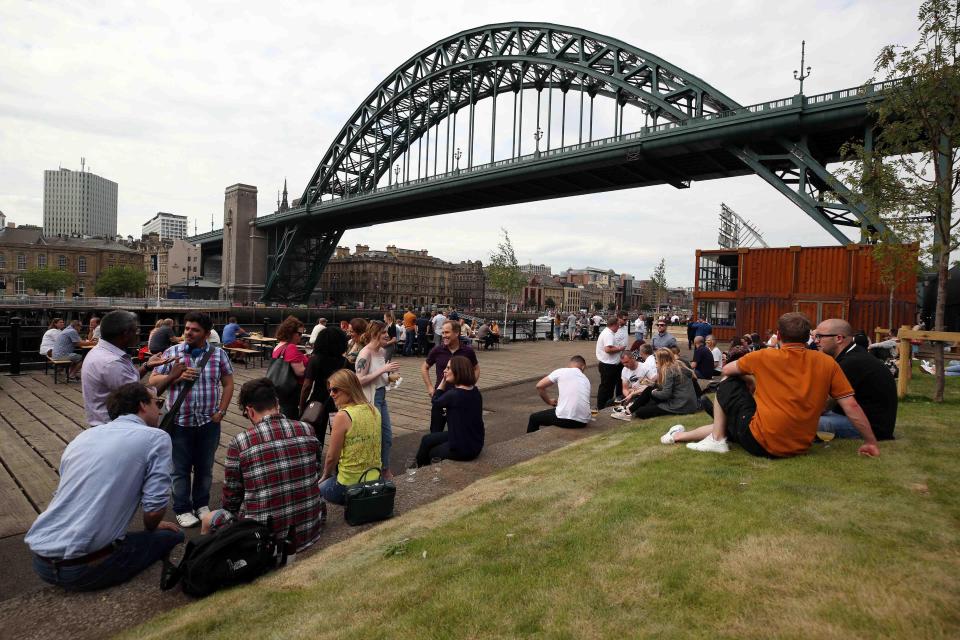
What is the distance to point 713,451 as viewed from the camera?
4977mm

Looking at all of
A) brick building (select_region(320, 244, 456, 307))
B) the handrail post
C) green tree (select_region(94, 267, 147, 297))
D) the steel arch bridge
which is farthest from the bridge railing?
brick building (select_region(320, 244, 456, 307))

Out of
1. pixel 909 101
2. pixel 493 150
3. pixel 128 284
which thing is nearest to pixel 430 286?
pixel 128 284

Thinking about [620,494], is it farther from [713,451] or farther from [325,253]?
[325,253]

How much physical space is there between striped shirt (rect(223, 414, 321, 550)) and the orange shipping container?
18.4 meters

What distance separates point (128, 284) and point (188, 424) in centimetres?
9580

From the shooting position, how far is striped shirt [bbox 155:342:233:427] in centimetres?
473

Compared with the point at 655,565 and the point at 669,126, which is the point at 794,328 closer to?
the point at 655,565

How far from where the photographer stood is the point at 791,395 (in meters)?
4.45

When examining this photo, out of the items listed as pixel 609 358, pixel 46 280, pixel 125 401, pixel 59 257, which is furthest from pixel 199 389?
pixel 59 257

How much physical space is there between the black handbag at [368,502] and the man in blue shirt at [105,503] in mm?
1320

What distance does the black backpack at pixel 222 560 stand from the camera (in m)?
3.32

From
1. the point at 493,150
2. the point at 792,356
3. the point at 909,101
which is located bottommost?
the point at 792,356

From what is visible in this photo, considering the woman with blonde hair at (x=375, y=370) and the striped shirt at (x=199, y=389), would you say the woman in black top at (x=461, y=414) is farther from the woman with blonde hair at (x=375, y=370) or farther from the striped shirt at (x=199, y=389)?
the striped shirt at (x=199, y=389)

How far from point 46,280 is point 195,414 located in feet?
318
